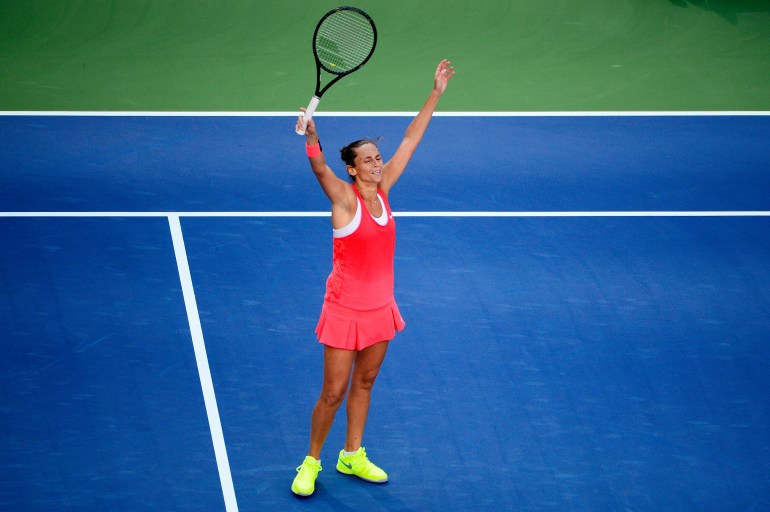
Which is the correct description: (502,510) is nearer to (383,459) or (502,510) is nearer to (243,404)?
(383,459)

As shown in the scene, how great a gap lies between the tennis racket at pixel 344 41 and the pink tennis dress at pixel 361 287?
0.88 m

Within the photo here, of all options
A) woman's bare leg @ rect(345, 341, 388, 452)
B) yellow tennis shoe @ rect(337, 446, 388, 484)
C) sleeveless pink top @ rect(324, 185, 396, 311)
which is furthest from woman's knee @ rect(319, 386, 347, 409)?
sleeveless pink top @ rect(324, 185, 396, 311)

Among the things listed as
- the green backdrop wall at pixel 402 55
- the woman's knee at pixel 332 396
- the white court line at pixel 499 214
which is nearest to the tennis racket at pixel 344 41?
the woman's knee at pixel 332 396

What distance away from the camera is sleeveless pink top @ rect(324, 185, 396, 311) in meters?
6.18

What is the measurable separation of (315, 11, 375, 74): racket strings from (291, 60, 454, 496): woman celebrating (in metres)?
0.60

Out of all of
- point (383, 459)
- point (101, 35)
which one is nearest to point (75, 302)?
point (383, 459)

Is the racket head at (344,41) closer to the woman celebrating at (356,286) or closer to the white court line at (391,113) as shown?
the woman celebrating at (356,286)

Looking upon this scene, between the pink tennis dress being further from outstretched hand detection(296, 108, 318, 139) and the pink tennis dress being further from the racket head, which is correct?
the racket head

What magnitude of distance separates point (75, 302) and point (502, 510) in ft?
12.6

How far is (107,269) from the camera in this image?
9023 mm

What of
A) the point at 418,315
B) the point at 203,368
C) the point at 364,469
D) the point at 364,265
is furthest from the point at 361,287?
the point at 418,315

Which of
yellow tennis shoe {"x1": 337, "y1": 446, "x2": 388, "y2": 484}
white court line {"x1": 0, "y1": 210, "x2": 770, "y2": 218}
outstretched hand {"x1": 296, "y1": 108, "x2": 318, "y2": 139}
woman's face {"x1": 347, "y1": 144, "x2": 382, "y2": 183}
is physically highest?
outstretched hand {"x1": 296, "y1": 108, "x2": 318, "y2": 139}

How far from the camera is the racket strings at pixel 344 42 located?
662 cm

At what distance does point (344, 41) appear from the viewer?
6.78 meters
